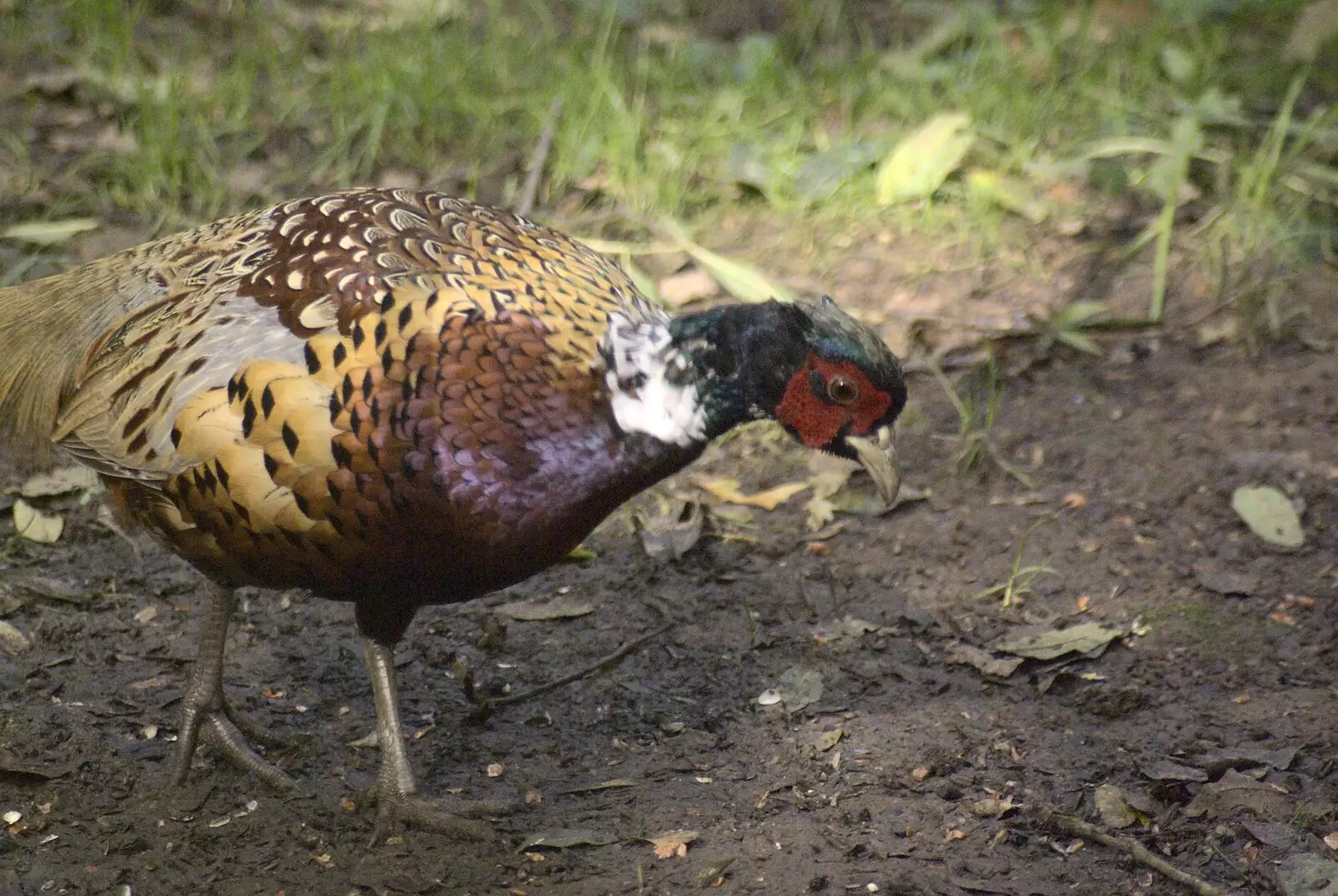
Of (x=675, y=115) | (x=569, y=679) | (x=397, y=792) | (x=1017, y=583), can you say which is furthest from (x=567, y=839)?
(x=675, y=115)

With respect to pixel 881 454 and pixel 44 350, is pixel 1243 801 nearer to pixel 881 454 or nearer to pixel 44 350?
pixel 881 454

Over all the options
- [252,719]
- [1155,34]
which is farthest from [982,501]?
[1155,34]

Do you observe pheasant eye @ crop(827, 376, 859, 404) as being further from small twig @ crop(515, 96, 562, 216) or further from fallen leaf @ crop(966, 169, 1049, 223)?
fallen leaf @ crop(966, 169, 1049, 223)

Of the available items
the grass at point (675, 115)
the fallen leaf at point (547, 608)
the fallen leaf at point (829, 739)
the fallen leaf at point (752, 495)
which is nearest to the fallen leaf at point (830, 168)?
the grass at point (675, 115)

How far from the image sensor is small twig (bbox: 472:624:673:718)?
318 centimetres

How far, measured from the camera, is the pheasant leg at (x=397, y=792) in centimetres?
280

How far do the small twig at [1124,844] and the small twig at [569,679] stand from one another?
1.03 meters

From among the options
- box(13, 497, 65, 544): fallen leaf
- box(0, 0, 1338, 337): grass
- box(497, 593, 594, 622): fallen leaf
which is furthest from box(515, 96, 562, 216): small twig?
box(13, 497, 65, 544): fallen leaf

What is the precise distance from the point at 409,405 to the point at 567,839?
896mm

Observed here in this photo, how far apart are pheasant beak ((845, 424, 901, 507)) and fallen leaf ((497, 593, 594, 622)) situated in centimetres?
109

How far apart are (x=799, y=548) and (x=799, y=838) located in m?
1.17

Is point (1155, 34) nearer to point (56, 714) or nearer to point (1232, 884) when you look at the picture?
point (1232, 884)

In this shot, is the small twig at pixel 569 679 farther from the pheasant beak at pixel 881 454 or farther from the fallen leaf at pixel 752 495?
the pheasant beak at pixel 881 454

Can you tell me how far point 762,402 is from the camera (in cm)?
264
